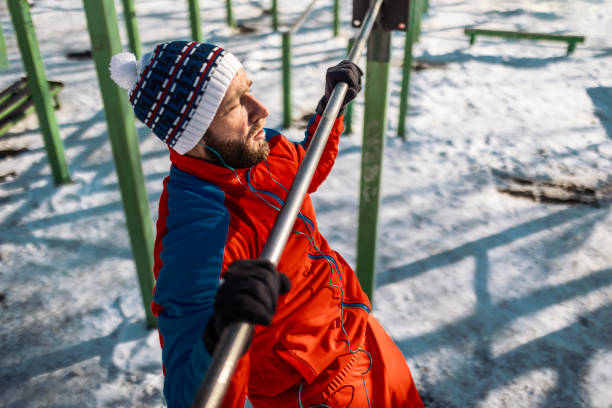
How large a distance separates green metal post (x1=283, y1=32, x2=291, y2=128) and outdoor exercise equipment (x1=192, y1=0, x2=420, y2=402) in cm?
212

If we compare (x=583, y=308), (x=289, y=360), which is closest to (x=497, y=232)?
(x=583, y=308)

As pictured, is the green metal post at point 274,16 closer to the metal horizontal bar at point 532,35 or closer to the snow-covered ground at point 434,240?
the snow-covered ground at point 434,240

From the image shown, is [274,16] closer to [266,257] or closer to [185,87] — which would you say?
[185,87]

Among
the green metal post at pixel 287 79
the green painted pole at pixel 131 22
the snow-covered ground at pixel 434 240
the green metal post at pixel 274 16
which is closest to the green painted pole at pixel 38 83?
the snow-covered ground at pixel 434 240

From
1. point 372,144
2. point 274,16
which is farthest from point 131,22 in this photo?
point 372,144

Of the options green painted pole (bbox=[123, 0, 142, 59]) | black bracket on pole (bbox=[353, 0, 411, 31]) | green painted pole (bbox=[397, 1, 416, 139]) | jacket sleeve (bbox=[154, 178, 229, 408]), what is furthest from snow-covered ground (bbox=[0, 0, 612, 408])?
black bracket on pole (bbox=[353, 0, 411, 31])

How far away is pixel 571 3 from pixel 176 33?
633 cm

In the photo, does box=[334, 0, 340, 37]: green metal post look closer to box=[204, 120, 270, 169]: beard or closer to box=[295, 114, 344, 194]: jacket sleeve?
box=[295, 114, 344, 194]: jacket sleeve

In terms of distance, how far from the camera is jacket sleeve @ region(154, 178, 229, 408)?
3.21ft

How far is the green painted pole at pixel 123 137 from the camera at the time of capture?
1731 millimetres

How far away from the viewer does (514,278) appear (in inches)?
115

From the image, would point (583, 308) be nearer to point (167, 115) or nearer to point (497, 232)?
point (497, 232)

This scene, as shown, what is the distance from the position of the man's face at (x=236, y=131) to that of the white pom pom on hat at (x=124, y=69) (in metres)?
0.27

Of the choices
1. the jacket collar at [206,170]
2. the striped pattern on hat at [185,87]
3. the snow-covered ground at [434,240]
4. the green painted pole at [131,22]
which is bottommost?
the snow-covered ground at [434,240]
